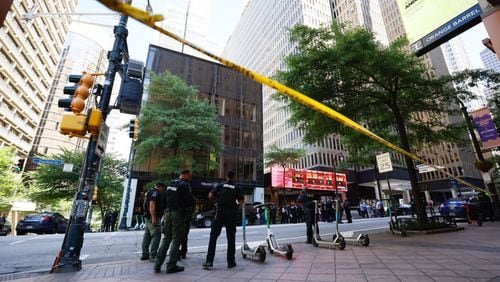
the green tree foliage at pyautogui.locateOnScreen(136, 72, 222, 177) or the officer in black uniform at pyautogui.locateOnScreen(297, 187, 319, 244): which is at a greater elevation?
the green tree foliage at pyautogui.locateOnScreen(136, 72, 222, 177)

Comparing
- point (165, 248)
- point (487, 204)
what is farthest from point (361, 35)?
point (487, 204)

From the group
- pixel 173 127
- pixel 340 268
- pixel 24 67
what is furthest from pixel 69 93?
pixel 24 67

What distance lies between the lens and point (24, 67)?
44.1 meters

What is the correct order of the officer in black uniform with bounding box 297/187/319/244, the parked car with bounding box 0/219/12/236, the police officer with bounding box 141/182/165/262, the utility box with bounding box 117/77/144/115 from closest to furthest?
1. the police officer with bounding box 141/182/165/262
2. the utility box with bounding box 117/77/144/115
3. the officer in black uniform with bounding box 297/187/319/244
4. the parked car with bounding box 0/219/12/236

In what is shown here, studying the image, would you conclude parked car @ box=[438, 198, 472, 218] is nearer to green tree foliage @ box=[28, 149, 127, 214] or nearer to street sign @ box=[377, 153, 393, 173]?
street sign @ box=[377, 153, 393, 173]

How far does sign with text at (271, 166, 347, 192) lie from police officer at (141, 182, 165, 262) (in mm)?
28631

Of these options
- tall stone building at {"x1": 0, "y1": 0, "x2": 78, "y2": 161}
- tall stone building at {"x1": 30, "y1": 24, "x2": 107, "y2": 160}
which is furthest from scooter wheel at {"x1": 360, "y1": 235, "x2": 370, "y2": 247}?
tall stone building at {"x1": 30, "y1": 24, "x2": 107, "y2": 160}

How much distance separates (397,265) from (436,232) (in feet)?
21.4

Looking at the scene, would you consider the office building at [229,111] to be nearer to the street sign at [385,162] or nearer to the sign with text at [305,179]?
the sign with text at [305,179]

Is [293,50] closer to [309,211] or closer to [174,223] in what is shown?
[309,211]

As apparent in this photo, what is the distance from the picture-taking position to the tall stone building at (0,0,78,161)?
39156 millimetres

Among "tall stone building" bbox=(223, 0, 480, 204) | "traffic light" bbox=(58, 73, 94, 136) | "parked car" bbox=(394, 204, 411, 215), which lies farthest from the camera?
"tall stone building" bbox=(223, 0, 480, 204)

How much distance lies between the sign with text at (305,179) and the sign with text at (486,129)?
76.0 ft

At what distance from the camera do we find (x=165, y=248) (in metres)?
4.56
